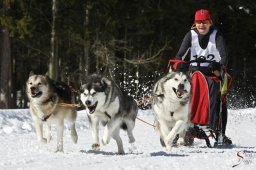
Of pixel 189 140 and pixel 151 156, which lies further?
pixel 189 140

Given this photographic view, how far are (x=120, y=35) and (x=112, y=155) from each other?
19.3 metres

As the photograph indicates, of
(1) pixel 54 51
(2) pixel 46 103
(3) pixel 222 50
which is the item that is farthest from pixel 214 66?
(1) pixel 54 51

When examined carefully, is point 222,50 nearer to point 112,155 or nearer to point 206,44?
point 206,44

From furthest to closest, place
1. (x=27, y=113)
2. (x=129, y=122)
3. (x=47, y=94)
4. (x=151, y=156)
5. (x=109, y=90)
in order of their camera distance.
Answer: (x=27, y=113) → (x=129, y=122) → (x=47, y=94) → (x=109, y=90) → (x=151, y=156)

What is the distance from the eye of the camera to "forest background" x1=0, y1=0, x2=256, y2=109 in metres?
19.1

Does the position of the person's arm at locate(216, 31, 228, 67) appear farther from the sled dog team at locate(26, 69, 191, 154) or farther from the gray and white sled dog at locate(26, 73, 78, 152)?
the gray and white sled dog at locate(26, 73, 78, 152)

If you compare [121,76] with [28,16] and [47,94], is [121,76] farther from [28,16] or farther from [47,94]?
[47,94]

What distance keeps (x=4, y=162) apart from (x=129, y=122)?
7.43 feet

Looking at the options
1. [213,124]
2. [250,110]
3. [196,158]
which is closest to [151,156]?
[196,158]

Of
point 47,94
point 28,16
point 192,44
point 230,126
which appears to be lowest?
point 230,126

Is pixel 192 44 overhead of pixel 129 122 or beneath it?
overhead

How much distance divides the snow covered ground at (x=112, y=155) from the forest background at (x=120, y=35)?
538 cm

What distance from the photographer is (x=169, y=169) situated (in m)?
4.82

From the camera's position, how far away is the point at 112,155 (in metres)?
6.02
